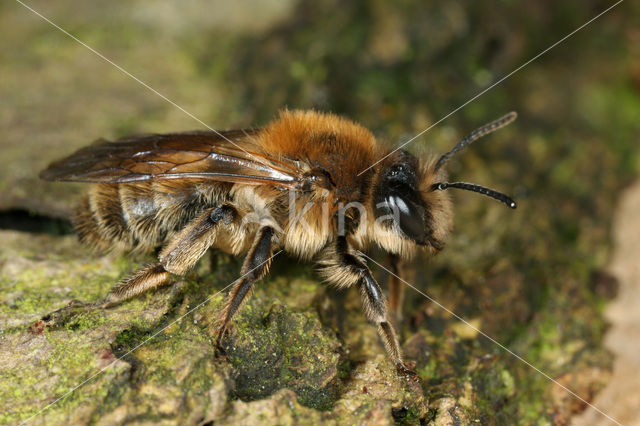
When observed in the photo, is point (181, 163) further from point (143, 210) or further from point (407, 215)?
point (407, 215)

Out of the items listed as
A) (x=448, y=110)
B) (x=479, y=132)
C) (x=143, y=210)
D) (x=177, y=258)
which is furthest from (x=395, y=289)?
(x=448, y=110)

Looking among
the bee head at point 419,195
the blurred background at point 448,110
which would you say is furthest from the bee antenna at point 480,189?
the blurred background at point 448,110

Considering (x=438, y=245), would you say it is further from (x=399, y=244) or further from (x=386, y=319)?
(x=386, y=319)

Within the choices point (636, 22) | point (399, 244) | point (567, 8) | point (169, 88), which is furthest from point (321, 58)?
point (636, 22)

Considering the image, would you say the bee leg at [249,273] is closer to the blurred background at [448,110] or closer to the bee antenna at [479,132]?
the blurred background at [448,110]

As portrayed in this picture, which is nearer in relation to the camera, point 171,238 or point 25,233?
A: point 171,238

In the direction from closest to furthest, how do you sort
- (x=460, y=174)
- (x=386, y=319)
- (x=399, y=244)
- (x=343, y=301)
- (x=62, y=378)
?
1. (x=62, y=378)
2. (x=386, y=319)
3. (x=399, y=244)
4. (x=343, y=301)
5. (x=460, y=174)
